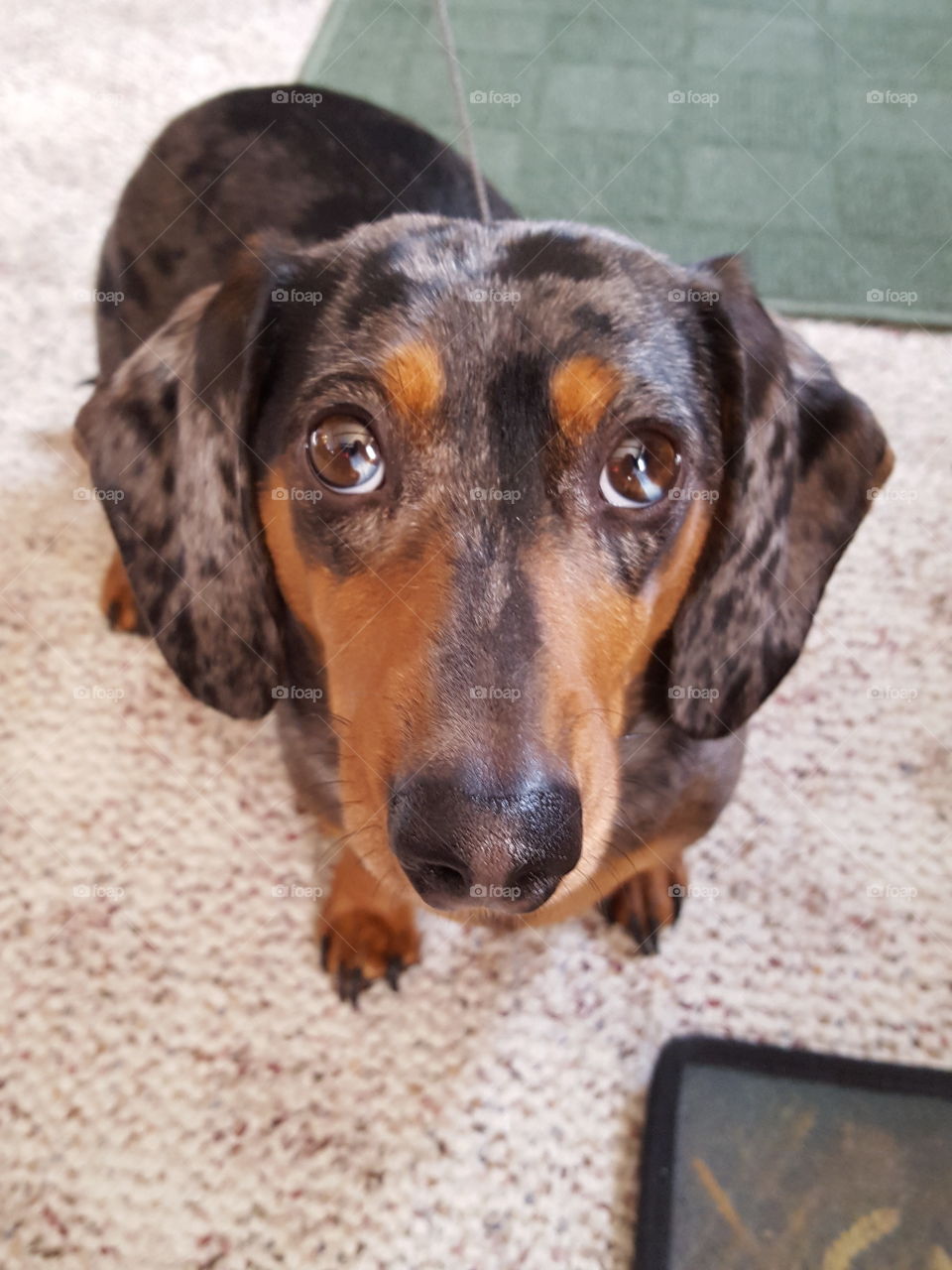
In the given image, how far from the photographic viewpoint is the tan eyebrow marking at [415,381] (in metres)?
1.37

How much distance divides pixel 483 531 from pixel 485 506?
37mm

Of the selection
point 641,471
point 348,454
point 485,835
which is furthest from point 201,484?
point 485,835

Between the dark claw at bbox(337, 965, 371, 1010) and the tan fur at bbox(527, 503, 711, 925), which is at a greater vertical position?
the tan fur at bbox(527, 503, 711, 925)

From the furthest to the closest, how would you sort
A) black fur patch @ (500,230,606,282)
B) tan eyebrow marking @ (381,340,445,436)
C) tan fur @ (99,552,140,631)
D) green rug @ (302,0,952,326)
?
1. green rug @ (302,0,952,326)
2. tan fur @ (99,552,140,631)
3. black fur patch @ (500,230,606,282)
4. tan eyebrow marking @ (381,340,445,436)

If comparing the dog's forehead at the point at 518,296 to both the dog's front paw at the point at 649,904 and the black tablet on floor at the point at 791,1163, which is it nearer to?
the dog's front paw at the point at 649,904

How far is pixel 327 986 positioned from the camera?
2.02 meters

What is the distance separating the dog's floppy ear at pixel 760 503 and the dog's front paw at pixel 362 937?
0.71 meters

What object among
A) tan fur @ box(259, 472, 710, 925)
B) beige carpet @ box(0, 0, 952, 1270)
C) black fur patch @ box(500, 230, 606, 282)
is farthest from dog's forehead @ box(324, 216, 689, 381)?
beige carpet @ box(0, 0, 952, 1270)

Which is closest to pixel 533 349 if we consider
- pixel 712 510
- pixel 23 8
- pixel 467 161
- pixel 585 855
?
pixel 712 510

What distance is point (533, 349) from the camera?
1.40 meters

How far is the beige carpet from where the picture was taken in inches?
70.7

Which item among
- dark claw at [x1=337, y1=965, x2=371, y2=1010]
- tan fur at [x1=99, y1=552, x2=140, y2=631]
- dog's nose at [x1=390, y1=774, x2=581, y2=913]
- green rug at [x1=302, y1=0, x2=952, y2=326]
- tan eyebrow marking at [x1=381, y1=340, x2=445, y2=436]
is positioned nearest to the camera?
dog's nose at [x1=390, y1=774, x2=581, y2=913]

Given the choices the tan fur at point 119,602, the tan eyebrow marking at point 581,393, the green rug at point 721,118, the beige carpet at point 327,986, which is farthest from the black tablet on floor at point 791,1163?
the green rug at point 721,118

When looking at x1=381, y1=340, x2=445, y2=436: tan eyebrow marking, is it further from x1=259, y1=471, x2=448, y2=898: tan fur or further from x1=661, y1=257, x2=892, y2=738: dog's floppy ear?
x1=661, y1=257, x2=892, y2=738: dog's floppy ear
